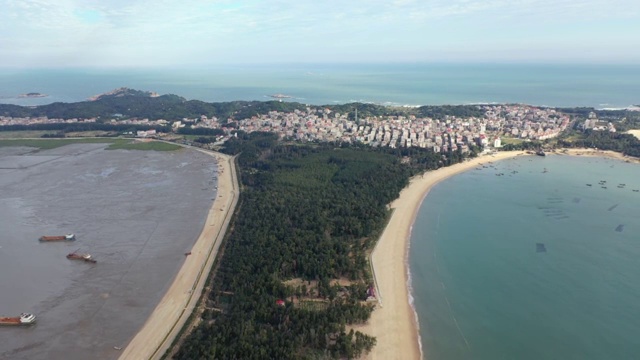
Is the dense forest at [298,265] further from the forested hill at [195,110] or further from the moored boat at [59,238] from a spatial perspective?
the forested hill at [195,110]

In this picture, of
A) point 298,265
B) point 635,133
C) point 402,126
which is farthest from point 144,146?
point 635,133

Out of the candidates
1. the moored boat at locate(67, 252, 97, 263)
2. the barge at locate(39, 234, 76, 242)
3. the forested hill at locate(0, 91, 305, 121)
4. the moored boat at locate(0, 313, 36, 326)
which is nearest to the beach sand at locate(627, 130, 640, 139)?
the forested hill at locate(0, 91, 305, 121)

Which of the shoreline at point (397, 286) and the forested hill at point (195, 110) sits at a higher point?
the forested hill at point (195, 110)

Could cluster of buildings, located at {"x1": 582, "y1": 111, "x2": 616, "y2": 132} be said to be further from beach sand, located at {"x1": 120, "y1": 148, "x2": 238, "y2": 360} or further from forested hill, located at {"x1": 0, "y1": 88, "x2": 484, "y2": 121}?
beach sand, located at {"x1": 120, "y1": 148, "x2": 238, "y2": 360}

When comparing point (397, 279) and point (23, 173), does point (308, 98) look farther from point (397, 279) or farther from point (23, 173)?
point (397, 279)

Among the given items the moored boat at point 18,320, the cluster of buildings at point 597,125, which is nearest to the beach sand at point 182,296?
the moored boat at point 18,320

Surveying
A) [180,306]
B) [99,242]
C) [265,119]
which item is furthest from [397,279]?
[265,119]

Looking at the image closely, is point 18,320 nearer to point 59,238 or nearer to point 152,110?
point 59,238
